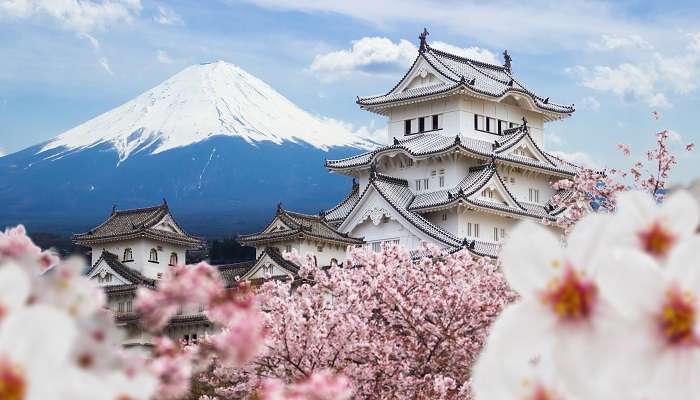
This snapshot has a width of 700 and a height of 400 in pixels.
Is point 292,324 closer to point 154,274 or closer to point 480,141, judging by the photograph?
point 480,141

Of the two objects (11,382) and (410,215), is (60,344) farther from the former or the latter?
(410,215)

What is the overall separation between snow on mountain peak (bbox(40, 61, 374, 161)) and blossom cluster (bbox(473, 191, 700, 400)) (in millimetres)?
170794

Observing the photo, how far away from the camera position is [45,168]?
538 feet

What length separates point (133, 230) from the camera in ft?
145

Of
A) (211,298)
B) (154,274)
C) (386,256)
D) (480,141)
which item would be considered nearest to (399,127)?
(480,141)

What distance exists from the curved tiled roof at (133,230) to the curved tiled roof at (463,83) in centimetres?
1091

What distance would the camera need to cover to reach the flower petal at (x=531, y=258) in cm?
197

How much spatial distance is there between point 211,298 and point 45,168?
169m

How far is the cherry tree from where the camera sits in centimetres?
1330

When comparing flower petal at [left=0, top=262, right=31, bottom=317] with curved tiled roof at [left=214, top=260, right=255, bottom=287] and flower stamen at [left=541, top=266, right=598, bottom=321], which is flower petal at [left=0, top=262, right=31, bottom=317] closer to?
flower stamen at [left=541, top=266, right=598, bottom=321]

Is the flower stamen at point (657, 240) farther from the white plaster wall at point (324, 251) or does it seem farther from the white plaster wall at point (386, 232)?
the white plaster wall at point (324, 251)

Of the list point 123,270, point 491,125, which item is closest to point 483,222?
point 491,125

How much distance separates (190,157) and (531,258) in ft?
559

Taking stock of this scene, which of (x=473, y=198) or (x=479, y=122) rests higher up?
(x=479, y=122)
